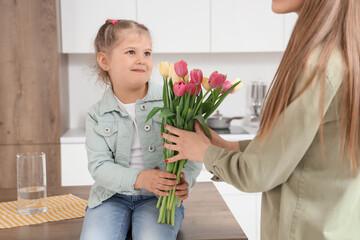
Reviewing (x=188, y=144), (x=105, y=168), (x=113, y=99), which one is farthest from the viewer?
(x=113, y=99)

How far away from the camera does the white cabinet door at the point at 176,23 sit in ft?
11.2

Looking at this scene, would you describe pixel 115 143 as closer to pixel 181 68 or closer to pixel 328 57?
pixel 181 68

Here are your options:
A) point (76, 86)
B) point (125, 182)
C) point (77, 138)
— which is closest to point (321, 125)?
point (125, 182)

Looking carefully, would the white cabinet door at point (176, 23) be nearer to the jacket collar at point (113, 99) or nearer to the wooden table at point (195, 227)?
the jacket collar at point (113, 99)

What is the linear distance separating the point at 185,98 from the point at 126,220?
478 millimetres

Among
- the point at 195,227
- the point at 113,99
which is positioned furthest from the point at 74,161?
the point at 195,227

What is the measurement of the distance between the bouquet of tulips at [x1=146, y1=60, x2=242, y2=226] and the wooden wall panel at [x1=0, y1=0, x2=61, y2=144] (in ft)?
6.44

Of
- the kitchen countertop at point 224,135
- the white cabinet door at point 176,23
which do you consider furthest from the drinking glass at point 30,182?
the white cabinet door at point 176,23

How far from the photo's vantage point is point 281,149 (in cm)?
120

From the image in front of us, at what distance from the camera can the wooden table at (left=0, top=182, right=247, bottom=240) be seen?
4.94 feet

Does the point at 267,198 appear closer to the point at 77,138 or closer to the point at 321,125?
the point at 321,125

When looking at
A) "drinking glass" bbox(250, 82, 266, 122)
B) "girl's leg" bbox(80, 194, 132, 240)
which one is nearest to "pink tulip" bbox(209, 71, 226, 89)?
"girl's leg" bbox(80, 194, 132, 240)

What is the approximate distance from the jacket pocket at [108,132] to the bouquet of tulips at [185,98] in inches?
10.8

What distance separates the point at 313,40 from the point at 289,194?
0.41 metres
